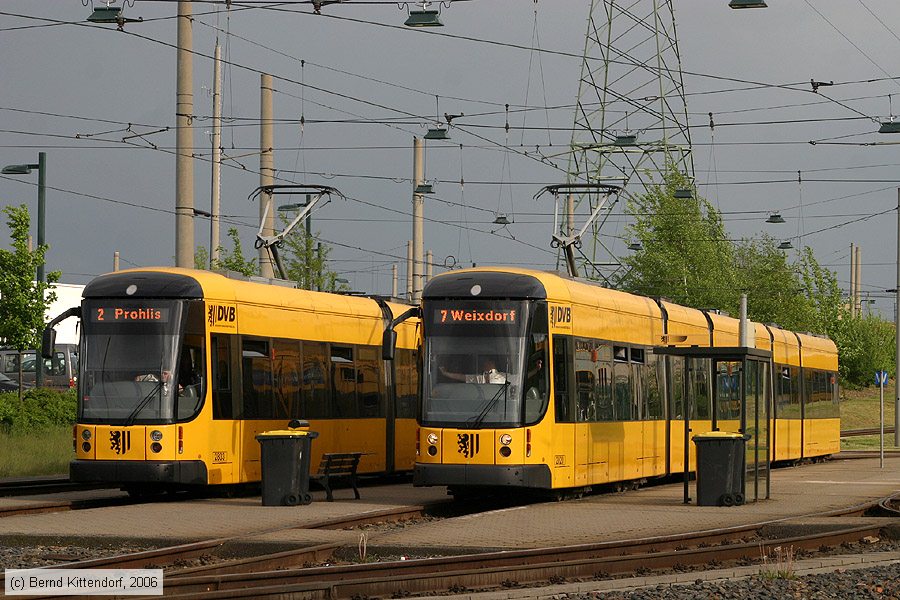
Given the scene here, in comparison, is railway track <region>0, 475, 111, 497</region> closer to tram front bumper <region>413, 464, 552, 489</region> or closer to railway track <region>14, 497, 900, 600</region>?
tram front bumper <region>413, 464, 552, 489</region>

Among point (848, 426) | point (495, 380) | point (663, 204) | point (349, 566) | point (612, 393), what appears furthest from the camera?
point (848, 426)

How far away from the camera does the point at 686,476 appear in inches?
882

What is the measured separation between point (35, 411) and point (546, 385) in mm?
18860

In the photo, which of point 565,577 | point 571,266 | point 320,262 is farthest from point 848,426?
point 565,577

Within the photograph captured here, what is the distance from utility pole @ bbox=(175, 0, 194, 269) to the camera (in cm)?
2561

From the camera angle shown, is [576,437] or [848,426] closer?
[576,437]

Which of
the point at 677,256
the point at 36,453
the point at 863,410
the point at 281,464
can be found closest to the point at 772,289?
the point at 677,256

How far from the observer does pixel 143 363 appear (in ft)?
69.7

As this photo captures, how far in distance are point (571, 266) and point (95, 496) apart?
13.1m

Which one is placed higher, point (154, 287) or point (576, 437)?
point (154, 287)

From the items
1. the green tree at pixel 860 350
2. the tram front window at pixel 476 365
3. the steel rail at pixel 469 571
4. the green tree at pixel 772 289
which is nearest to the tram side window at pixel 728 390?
the tram front window at pixel 476 365

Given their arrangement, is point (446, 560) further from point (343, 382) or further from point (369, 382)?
point (369, 382)

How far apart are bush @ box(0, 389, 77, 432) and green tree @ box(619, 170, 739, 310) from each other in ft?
70.7

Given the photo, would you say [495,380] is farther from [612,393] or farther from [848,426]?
[848,426]
